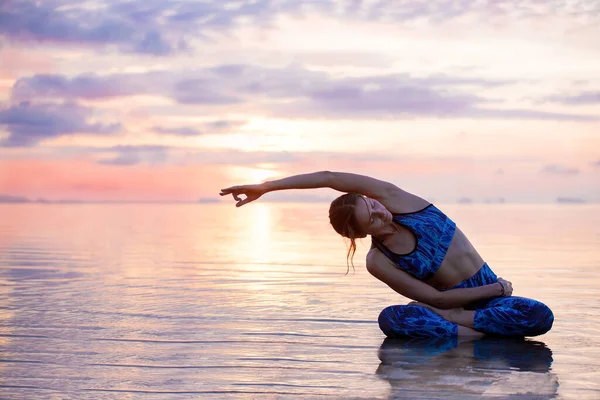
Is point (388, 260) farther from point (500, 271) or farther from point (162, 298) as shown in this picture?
point (500, 271)

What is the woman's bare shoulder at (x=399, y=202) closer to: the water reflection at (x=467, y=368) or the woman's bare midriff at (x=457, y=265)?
the woman's bare midriff at (x=457, y=265)

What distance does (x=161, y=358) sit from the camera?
4594 millimetres

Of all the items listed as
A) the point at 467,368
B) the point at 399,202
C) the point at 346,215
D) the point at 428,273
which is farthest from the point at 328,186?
the point at 467,368

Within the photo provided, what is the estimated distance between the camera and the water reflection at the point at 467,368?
149 inches

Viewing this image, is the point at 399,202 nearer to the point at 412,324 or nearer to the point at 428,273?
the point at 428,273

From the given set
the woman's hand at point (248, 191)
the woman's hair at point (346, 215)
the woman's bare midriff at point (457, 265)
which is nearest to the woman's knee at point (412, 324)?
the woman's bare midriff at point (457, 265)

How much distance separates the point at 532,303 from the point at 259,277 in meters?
4.44

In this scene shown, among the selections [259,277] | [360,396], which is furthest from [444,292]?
[259,277]

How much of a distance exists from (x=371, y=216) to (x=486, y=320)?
1109 millimetres

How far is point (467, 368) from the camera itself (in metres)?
4.35

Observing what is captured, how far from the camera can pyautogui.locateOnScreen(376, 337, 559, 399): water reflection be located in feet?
12.5

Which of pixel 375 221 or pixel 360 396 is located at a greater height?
pixel 375 221

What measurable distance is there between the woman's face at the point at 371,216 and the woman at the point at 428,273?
0.09 metres

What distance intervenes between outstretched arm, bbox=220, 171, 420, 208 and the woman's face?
16cm
